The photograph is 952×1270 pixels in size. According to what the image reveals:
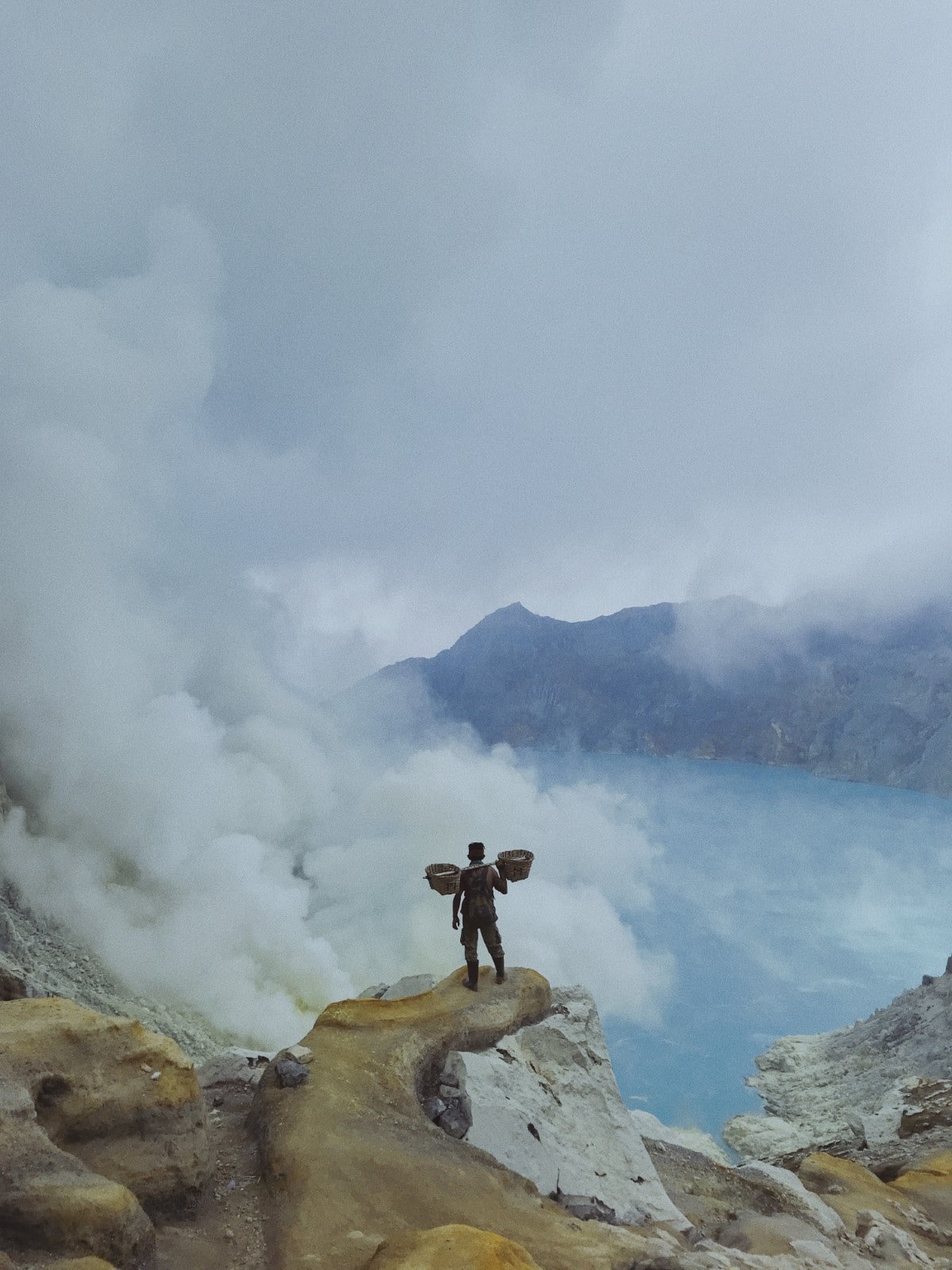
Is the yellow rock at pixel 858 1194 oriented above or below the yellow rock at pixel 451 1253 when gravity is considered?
below

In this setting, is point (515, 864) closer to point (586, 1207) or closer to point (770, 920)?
point (586, 1207)

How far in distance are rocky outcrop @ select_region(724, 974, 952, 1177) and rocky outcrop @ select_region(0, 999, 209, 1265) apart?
52.6 feet

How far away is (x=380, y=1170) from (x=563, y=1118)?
3.98 metres

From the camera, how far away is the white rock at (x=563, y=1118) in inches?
371

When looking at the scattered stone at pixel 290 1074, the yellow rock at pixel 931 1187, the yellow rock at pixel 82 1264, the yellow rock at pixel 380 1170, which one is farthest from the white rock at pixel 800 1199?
the yellow rock at pixel 82 1264

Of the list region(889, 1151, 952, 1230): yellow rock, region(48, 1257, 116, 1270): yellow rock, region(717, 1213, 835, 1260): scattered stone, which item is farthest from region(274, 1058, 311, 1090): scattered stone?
region(889, 1151, 952, 1230): yellow rock

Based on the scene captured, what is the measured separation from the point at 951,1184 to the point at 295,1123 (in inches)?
469

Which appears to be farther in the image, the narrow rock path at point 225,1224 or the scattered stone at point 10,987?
the scattered stone at point 10,987

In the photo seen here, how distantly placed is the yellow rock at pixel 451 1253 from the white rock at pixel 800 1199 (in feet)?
21.9

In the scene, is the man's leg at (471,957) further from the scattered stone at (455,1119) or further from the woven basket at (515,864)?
the scattered stone at (455,1119)

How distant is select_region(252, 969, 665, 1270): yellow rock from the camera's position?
6.85 meters

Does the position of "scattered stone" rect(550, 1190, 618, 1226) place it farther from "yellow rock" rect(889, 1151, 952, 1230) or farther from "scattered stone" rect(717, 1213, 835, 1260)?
"yellow rock" rect(889, 1151, 952, 1230)

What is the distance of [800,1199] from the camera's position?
36.1 feet

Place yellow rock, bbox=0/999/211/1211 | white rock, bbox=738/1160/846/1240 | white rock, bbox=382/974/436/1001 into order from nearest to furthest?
yellow rock, bbox=0/999/211/1211 < white rock, bbox=738/1160/846/1240 < white rock, bbox=382/974/436/1001
